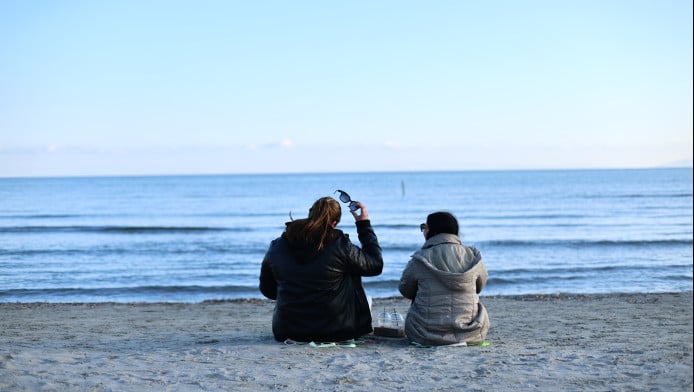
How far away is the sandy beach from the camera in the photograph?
17.5 ft

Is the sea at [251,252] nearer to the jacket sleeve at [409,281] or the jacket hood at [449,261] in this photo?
the jacket sleeve at [409,281]

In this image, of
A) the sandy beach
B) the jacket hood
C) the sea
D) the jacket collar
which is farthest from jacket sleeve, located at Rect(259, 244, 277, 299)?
the sea

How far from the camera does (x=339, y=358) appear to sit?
625 centimetres

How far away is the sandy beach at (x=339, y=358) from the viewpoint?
5332 millimetres

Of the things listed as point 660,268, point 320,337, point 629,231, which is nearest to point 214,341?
point 320,337

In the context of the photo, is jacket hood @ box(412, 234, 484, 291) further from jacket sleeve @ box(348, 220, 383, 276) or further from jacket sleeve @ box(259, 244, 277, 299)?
jacket sleeve @ box(259, 244, 277, 299)

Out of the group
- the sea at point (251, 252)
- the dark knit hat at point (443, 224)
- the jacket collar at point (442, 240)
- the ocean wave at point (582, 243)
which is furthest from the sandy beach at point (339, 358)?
the ocean wave at point (582, 243)

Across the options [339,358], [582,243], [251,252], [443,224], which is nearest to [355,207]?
[443,224]

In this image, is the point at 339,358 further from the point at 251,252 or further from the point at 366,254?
the point at 251,252

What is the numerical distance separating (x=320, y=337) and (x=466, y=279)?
1.53 m

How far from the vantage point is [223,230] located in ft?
108

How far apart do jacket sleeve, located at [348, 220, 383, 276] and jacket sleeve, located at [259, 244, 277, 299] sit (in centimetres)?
80

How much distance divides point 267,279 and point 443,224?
177 centimetres

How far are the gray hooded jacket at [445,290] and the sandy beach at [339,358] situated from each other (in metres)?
0.20
